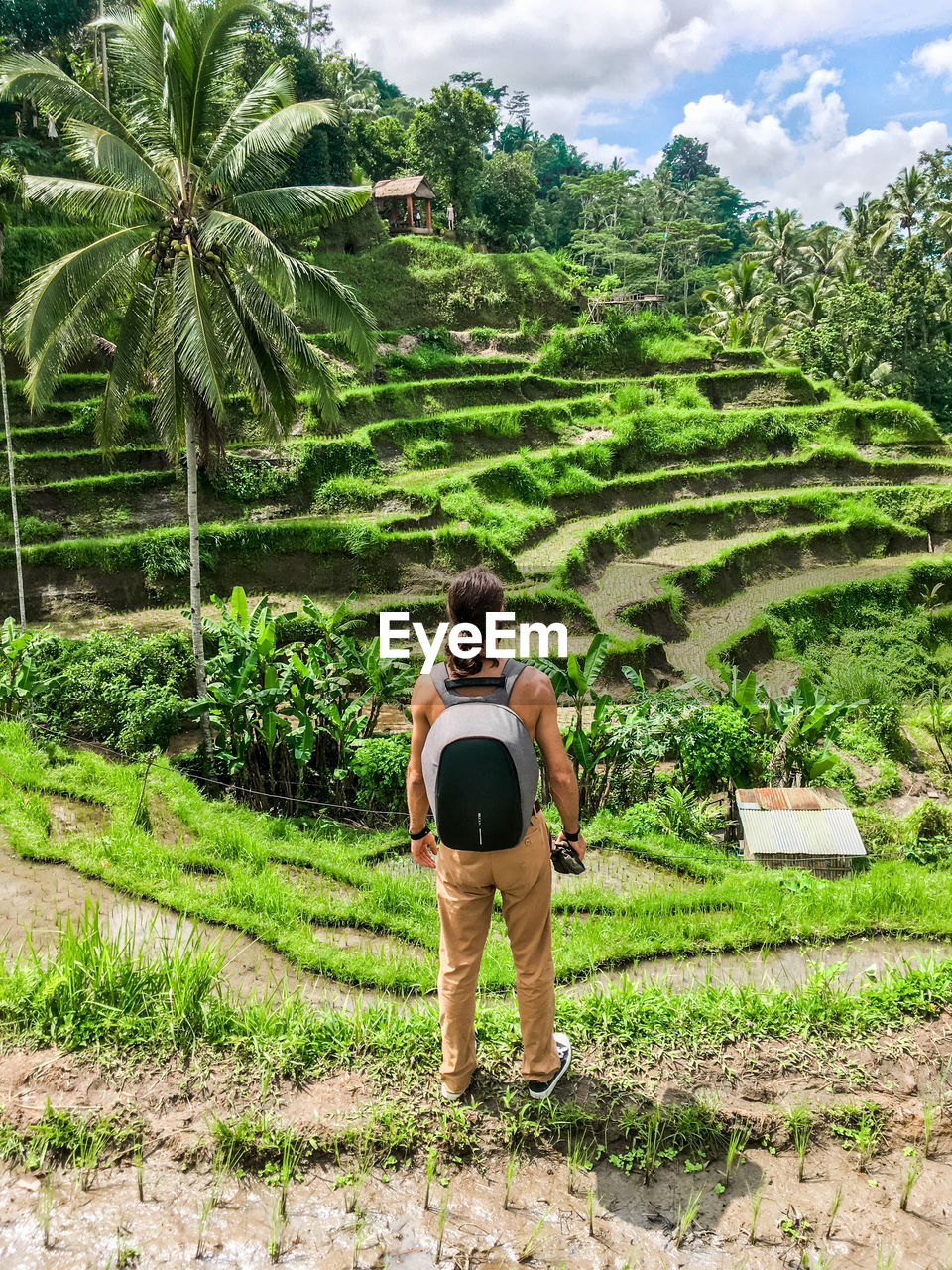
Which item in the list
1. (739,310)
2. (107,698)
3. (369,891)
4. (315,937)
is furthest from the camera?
(739,310)

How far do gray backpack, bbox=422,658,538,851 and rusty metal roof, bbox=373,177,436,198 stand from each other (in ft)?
103

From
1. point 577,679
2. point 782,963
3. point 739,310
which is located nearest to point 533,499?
point 577,679

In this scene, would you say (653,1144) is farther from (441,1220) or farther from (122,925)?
(122,925)

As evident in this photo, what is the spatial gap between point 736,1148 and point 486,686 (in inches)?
67.0

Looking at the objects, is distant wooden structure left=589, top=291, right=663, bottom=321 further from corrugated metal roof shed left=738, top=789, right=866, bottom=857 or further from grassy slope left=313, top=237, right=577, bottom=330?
corrugated metal roof shed left=738, top=789, right=866, bottom=857

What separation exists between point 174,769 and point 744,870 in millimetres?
5549

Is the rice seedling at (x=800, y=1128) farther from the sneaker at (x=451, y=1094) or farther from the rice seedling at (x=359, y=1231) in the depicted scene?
the rice seedling at (x=359, y=1231)

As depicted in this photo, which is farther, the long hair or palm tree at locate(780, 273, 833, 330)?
palm tree at locate(780, 273, 833, 330)

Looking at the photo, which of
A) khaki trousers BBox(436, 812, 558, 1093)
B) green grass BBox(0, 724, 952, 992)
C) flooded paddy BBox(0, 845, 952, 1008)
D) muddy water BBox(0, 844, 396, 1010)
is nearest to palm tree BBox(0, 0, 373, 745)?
green grass BBox(0, 724, 952, 992)

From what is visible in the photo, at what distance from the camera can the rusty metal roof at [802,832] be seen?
6805 mm

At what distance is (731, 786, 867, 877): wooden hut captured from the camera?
6.75m

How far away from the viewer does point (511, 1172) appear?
2.68m

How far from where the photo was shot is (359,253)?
28.5 m

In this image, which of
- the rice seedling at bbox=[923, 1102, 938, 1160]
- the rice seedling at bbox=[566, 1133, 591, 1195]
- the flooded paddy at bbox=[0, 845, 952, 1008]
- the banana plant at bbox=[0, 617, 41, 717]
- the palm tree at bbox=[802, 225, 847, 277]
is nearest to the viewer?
the rice seedling at bbox=[566, 1133, 591, 1195]
